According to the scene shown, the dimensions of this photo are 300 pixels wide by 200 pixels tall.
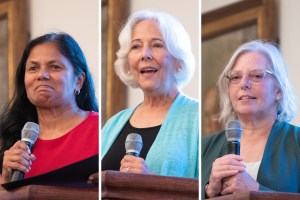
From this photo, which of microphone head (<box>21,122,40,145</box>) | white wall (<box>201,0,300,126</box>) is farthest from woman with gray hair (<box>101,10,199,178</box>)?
white wall (<box>201,0,300,126</box>)

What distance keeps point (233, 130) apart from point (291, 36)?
583 mm

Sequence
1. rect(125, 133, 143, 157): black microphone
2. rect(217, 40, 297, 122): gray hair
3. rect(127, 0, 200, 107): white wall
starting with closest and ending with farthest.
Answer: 1. rect(217, 40, 297, 122): gray hair
2. rect(125, 133, 143, 157): black microphone
3. rect(127, 0, 200, 107): white wall

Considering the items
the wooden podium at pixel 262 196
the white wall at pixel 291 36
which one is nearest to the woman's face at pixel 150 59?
the white wall at pixel 291 36

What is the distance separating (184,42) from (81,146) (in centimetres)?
73

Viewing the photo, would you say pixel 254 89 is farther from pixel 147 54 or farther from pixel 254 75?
pixel 147 54

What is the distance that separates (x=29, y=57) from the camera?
18.1 feet

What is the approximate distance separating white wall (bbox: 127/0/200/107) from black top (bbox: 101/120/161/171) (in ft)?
0.51

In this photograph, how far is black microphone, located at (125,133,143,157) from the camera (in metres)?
5.09

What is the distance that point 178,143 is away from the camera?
16.9ft

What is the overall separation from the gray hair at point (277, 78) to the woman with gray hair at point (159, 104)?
0.17 meters

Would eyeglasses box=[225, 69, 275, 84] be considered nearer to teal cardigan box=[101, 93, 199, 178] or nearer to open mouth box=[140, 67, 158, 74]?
teal cardigan box=[101, 93, 199, 178]

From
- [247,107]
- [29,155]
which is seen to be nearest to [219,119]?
[247,107]

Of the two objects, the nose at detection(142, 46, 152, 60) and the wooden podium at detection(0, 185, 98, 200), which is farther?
the nose at detection(142, 46, 152, 60)

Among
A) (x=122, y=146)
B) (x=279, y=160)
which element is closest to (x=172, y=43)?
(x=122, y=146)
